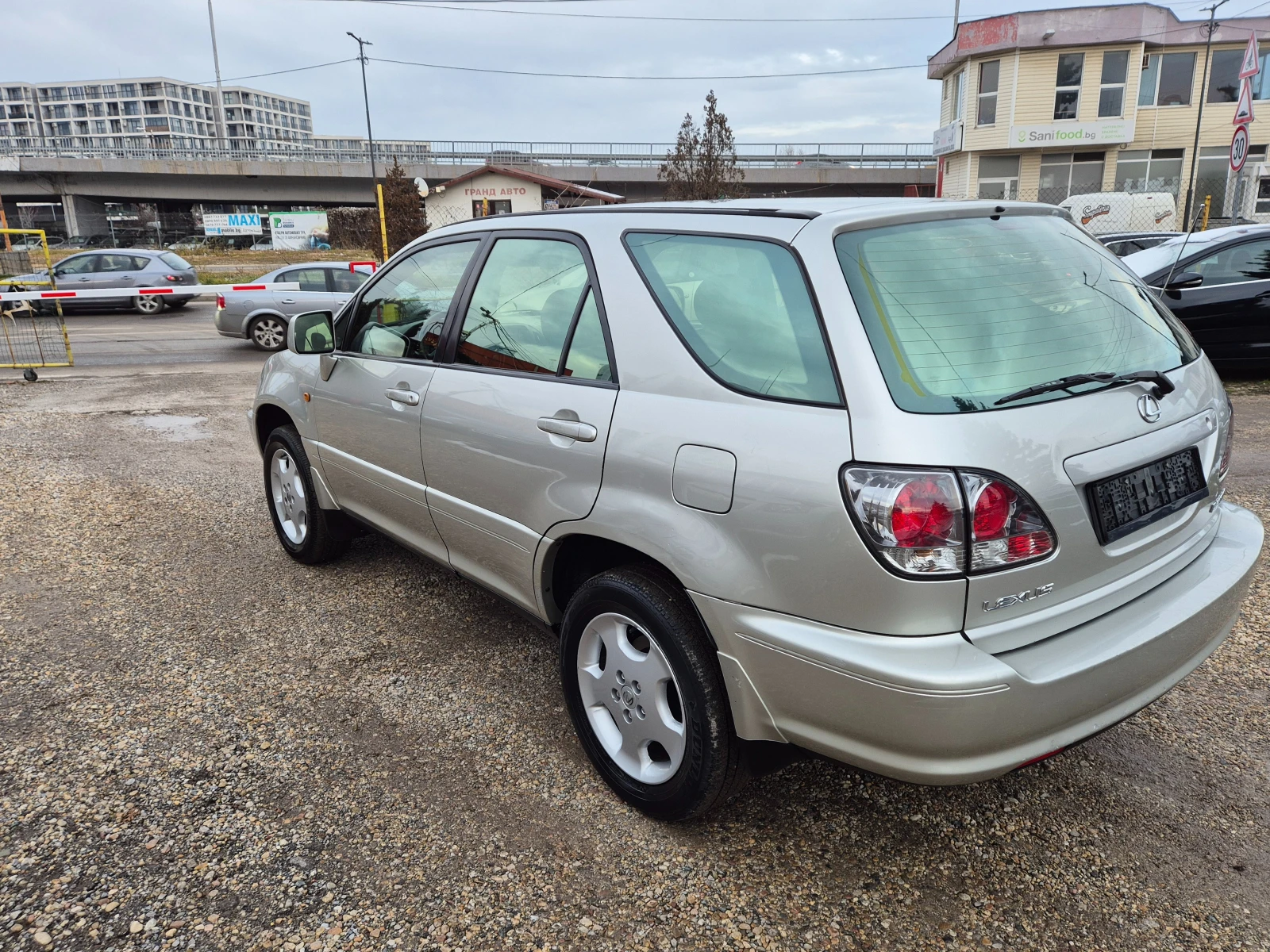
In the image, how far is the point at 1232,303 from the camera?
8898mm

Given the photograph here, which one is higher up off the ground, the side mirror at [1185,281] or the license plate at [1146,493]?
the side mirror at [1185,281]

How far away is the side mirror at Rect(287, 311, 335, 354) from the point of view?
161 inches

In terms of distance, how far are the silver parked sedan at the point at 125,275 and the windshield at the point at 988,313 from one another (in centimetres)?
2028

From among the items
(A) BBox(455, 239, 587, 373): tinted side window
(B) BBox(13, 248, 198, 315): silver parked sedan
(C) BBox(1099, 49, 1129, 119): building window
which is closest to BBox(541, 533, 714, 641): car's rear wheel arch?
(A) BBox(455, 239, 587, 373): tinted side window

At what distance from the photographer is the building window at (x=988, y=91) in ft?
113

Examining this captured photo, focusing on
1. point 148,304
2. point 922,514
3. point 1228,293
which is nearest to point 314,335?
point 922,514

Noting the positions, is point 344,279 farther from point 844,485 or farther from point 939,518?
point 939,518

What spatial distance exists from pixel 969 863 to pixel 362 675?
7.58 feet

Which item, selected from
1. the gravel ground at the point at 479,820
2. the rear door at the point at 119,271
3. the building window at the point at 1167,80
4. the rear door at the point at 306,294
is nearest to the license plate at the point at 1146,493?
the gravel ground at the point at 479,820

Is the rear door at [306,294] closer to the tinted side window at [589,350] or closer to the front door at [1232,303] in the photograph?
the front door at [1232,303]

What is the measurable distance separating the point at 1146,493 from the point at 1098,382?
309 mm

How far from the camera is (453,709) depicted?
330 cm

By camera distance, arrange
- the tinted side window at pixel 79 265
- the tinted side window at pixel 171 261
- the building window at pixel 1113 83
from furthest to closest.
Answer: the building window at pixel 1113 83 < the tinted side window at pixel 171 261 < the tinted side window at pixel 79 265

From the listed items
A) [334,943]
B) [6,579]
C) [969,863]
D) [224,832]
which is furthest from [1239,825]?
[6,579]
